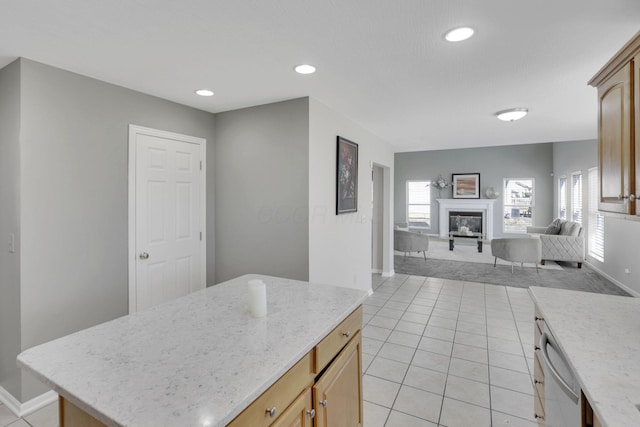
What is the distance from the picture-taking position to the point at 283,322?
55.6 inches

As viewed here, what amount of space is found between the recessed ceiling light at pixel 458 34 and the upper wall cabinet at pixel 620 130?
701 mm

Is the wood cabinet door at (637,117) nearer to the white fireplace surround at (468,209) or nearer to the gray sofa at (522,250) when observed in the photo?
the gray sofa at (522,250)

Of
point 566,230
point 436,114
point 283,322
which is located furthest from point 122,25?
point 566,230

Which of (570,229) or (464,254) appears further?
(464,254)

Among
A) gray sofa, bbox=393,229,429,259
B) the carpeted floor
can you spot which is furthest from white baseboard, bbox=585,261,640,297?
gray sofa, bbox=393,229,429,259

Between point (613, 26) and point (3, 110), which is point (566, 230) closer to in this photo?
point (613, 26)

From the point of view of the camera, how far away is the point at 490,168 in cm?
984

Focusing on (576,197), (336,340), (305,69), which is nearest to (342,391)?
(336,340)

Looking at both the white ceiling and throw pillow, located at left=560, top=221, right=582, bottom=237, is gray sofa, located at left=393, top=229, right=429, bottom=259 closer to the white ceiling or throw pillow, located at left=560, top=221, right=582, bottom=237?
throw pillow, located at left=560, top=221, right=582, bottom=237

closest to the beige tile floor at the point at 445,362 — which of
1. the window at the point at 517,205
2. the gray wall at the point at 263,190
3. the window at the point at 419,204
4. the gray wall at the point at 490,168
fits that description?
the gray wall at the point at 263,190

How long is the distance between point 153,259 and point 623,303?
11.3 ft

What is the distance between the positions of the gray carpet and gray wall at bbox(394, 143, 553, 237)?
3327mm

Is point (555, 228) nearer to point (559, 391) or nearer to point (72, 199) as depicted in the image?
point (559, 391)

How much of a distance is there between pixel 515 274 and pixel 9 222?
273 inches
